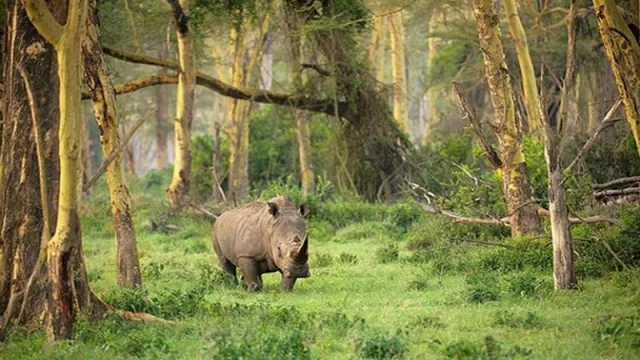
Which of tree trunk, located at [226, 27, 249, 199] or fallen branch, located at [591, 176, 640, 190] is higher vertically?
tree trunk, located at [226, 27, 249, 199]

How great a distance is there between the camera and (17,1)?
39.8 feet

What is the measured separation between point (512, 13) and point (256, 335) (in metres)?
11.2

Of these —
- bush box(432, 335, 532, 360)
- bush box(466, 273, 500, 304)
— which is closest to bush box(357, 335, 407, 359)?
bush box(432, 335, 532, 360)

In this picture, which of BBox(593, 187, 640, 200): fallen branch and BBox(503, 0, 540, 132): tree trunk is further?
BBox(503, 0, 540, 132): tree trunk

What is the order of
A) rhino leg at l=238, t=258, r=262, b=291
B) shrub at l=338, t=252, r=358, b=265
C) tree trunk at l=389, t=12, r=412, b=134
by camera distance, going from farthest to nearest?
tree trunk at l=389, t=12, r=412, b=134, shrub at l=338, t=252, r=358, b=265, rhino leg at l=238, t=258, r=262, b=291

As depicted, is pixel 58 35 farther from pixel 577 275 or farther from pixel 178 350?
pixel 577 275

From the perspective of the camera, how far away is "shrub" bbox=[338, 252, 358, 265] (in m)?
17.9

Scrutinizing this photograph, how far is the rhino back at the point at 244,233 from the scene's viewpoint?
49.9ft

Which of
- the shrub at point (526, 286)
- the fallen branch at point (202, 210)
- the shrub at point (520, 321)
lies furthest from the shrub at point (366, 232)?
the shrub at point (520, 321)

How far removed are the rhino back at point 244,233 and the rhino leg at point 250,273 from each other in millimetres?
75

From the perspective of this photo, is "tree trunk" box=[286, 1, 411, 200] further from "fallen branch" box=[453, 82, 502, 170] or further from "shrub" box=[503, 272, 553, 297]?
"shrub" box=[503, 272, 553, 297]

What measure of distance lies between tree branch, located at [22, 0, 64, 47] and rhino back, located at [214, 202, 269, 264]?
4998mm

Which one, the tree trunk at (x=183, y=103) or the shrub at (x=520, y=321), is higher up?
the tree trunk at (x=183, y=103)

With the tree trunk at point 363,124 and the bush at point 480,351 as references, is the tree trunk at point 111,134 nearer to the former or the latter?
the bush at point 480,351
